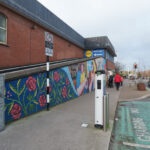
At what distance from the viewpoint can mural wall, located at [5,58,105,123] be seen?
417cm

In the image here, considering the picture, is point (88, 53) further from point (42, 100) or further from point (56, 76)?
point (42, 100)

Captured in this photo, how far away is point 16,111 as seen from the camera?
431cm

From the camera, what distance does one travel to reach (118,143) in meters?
3.08

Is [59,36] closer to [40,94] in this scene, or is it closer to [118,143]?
[40,94]

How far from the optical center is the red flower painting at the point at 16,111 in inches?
166

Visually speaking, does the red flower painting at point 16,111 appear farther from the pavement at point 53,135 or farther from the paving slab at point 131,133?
the paving slab at point 131,133

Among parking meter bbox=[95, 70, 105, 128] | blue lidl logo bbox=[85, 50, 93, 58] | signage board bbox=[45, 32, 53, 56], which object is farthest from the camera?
blue lidl logo bbox=[85, 50, 93, 58]

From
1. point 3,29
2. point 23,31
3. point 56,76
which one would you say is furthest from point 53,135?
point 23,31

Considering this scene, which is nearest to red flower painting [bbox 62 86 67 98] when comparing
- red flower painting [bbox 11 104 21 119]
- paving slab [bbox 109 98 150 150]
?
red flower painting [bbox 11 104 21 119]

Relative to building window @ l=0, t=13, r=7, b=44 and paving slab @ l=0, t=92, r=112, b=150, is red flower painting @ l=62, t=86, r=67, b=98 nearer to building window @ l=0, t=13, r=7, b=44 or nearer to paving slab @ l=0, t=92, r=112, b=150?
paving slab @ l=0, t=92, r=112, b=150

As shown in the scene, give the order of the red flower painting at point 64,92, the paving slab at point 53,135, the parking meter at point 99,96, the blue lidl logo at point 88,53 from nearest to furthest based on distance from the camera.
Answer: the paving slab at point 53,135
the parking meter at point 99,96
the red flower painting at point 64,92
the blue lidl logo at point 88,53

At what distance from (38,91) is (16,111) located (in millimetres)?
1253

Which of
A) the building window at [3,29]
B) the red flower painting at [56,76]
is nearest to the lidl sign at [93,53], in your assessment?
the building window at [3,29]

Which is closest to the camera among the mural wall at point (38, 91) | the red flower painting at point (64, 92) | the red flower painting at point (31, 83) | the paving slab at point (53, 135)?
the paving slab at point (53, 135)
